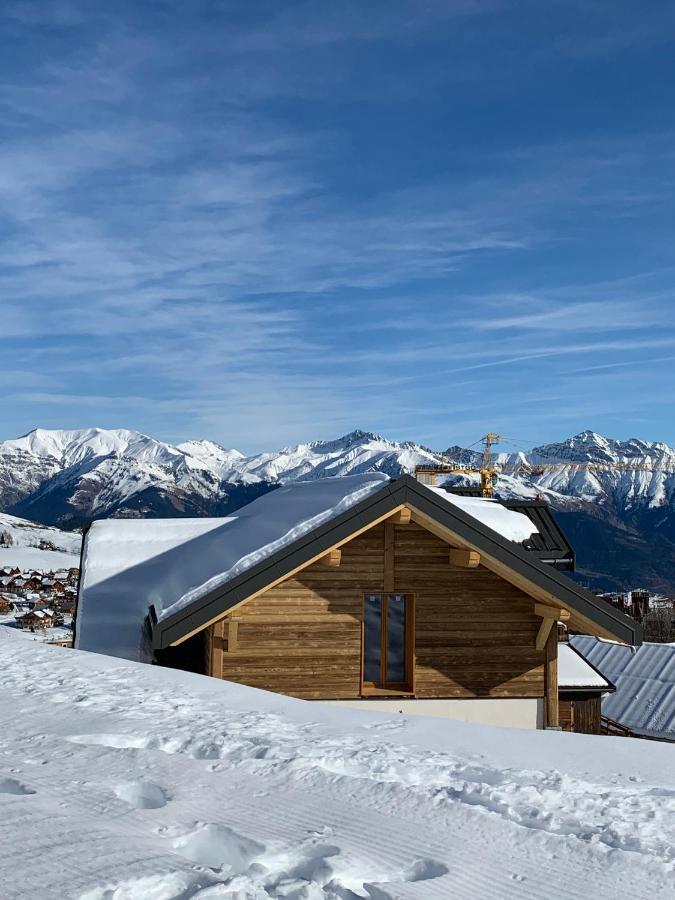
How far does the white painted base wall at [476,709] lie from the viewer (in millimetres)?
10109

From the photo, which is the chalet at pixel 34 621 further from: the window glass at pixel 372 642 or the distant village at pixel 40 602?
the window glass at pixel 372 642

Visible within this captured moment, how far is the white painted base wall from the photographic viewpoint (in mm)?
10109

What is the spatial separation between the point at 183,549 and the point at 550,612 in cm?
549

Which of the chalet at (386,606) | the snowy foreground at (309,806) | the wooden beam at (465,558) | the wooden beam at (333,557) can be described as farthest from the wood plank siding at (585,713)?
the snowy foreground at (309,806)

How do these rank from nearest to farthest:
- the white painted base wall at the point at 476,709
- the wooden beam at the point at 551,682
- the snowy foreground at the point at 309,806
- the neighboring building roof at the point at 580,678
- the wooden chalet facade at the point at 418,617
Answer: the snowy foreground at the point at 309,806 < the wooden chalet facade at the point at 418,617 < the white painted base wall at the point at 476,709 < the wooden beam at the point at 551,682 < the neighboring building roof at the point at 580,678

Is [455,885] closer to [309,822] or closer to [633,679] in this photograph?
[309,822]

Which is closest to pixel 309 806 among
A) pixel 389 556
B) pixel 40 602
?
pixel 389 556

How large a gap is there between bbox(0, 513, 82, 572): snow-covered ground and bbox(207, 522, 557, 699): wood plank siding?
152 feet

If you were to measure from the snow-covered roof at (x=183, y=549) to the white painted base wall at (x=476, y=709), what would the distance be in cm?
213

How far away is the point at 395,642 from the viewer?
17188 millimetres

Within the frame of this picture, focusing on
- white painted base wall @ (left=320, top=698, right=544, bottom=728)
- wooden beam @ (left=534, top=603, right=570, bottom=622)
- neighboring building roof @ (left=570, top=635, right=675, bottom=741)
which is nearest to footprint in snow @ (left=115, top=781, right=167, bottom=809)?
white painted base wall @ (left=320, top=698, right=544, bottom=728)

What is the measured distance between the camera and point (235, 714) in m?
6.31

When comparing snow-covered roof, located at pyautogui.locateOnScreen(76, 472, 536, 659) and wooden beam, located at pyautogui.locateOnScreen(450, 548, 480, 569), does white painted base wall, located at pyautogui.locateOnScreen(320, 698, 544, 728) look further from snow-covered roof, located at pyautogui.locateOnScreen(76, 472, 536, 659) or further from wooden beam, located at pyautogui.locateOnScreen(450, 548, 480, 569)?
snow-covered roof, located at pyautogui.locateOnScreen(76, 472, 536, 659)

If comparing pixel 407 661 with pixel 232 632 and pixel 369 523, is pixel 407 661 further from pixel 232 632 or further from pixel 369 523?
pixel 232 632
